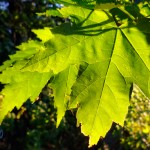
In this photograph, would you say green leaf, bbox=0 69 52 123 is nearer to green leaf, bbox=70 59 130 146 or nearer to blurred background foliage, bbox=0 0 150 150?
green leaf, bbox=70 59 130 146

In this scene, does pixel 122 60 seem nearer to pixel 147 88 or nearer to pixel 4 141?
pixel 147 88

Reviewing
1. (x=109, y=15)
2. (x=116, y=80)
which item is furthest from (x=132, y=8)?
(x=116, y=80)

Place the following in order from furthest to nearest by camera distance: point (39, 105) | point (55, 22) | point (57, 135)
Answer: point (57, 135)
point (55, 22)
point (39, 105)

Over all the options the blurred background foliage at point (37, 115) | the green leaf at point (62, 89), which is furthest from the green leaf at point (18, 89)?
the blurred background foliage at point (37, 115)

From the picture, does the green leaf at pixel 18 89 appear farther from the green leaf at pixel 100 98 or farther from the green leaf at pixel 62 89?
the green leaf at pixel 100 98

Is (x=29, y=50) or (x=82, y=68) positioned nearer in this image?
(x=82, y=68)

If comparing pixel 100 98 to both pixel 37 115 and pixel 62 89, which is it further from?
pixel 37 115
